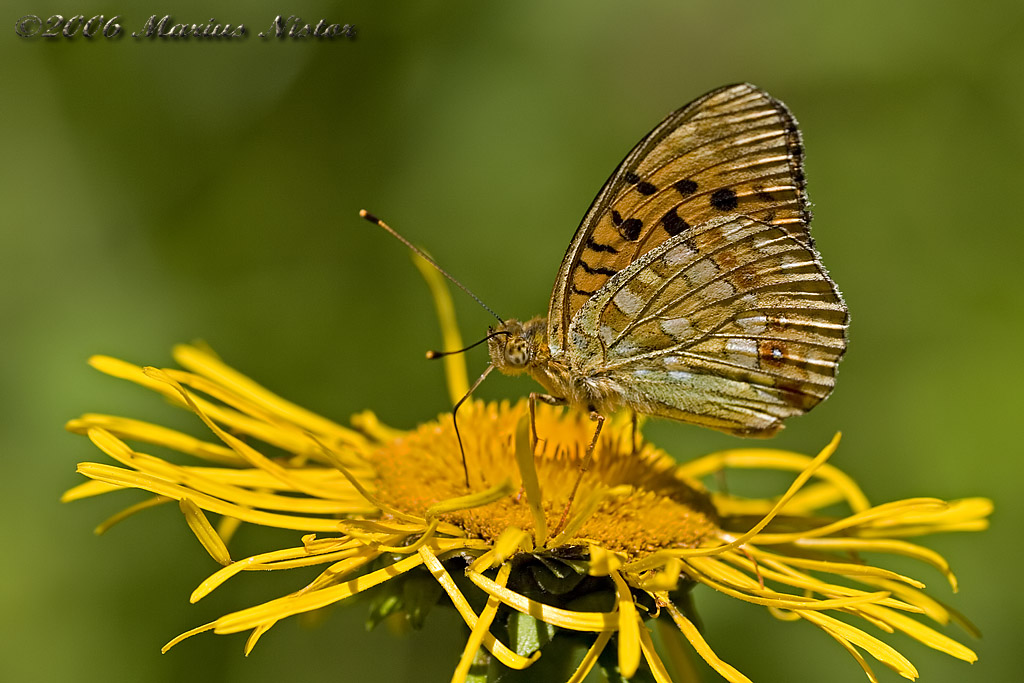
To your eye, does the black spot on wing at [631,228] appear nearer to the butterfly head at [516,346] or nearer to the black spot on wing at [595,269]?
the black spot on wing at [595,269]

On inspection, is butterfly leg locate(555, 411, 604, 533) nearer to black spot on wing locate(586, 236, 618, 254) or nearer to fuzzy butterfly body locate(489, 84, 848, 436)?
fuzzy butterfly body locate(489, 84, 848, 436)

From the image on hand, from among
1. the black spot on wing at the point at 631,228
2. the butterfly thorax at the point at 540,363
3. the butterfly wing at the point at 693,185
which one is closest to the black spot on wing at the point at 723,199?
the butterfly wing at the point at 693,185

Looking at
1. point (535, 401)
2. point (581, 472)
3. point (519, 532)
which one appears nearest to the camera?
point (519, 532)

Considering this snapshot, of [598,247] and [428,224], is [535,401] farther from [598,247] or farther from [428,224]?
[428,224]

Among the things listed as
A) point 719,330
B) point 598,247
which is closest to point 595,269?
point 598,247

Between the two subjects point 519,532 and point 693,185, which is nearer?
point 519,532

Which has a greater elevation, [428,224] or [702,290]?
[428,224]

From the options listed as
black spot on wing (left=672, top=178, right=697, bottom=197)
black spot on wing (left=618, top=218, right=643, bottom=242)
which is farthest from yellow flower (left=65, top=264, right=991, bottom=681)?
black spot on wing (left=672, top=178, right=697, bottom=197)
